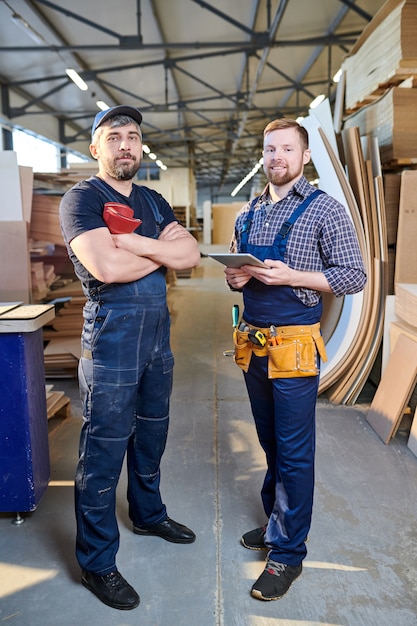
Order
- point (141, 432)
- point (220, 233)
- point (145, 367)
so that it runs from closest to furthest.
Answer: point (145, 367) < point (141, 432) < point (220, 233)

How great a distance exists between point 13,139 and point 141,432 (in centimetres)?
1377

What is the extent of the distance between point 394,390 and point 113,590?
104 inches

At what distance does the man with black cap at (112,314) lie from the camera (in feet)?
6.83

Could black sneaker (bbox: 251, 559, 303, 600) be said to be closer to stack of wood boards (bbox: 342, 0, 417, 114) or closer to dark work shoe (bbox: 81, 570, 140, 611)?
dark work shoe (bbox: 81, 570, 140, 611)

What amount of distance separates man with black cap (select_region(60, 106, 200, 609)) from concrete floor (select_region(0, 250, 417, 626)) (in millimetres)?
233

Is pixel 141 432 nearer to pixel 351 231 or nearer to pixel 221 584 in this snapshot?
pixel 221 584

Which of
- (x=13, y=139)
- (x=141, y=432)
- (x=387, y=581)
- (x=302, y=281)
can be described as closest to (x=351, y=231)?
(x=302, y=281)

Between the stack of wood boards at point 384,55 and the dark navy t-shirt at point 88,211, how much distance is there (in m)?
3.08

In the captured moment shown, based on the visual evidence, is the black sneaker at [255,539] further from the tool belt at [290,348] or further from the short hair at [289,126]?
the short hair at [289,126]

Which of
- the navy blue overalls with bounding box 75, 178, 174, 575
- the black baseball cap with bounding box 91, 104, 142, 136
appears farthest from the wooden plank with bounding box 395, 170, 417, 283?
the black baseball cap with bounding box 91, 104, 142, 136

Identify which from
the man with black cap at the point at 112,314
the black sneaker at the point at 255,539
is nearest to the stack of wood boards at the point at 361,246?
the black sneaker at the point at 255,539

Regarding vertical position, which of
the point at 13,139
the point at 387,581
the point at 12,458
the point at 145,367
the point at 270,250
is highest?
the point at 13,139

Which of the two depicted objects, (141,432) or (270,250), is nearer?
(270,250)

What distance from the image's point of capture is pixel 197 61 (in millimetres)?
12125
